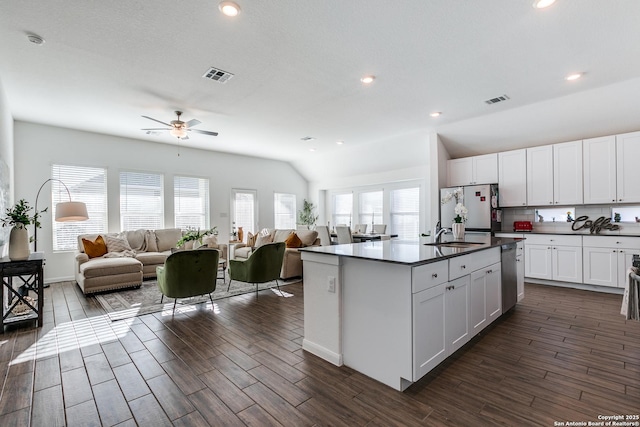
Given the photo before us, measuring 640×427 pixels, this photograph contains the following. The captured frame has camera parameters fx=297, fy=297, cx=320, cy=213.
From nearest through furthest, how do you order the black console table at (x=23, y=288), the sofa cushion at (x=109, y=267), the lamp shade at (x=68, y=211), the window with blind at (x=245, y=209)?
the black console table at (x=23, y=288) < the sofa cushion at (x=109, y=267) < the lamp shade at (x=68, y=211) < the window with blind at (x=245, y=209)

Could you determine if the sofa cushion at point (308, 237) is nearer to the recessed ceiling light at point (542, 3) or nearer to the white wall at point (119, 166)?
the white wall at point (119, 166)

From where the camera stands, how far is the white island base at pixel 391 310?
2082 mm

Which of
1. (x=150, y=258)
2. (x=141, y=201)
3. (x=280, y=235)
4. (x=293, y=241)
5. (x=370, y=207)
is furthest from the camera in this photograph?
(x=370, y=207)

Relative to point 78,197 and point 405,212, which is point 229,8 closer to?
point 78,197

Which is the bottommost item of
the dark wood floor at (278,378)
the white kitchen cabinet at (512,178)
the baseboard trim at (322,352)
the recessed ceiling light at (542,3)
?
the dark wood floor at (278,378)

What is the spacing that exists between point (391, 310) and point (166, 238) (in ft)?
20.3

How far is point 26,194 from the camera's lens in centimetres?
566

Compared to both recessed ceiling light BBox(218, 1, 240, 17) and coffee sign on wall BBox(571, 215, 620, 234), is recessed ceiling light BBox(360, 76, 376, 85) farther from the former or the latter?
coffee sign on wall BBox(571, 215, 620, 234)

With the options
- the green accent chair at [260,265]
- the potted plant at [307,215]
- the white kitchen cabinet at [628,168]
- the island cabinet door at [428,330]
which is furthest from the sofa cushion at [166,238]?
the white kitchen cabinet at [628,168]

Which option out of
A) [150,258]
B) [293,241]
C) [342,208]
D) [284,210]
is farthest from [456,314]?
[284,210]

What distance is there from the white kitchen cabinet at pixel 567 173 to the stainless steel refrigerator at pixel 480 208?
948 mm

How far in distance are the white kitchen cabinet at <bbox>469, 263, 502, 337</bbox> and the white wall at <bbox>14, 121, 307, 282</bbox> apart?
691cm

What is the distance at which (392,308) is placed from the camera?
215cm

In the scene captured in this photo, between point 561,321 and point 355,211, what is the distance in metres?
6.43
